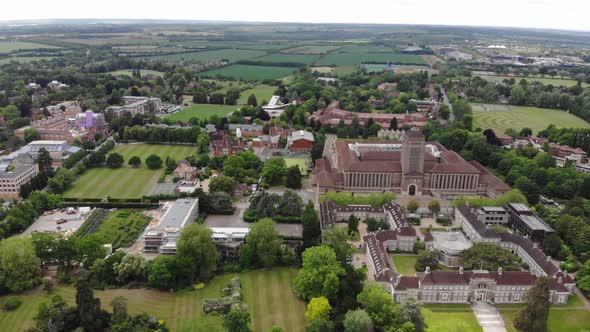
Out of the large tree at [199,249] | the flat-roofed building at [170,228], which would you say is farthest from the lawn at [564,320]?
the flat-roofed building at [170,228]

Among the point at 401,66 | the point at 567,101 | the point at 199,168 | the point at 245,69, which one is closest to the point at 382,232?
the point at 199,168

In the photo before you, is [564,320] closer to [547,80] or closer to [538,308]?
[538,308]

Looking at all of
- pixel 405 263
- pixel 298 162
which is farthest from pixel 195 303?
pixel 298 162

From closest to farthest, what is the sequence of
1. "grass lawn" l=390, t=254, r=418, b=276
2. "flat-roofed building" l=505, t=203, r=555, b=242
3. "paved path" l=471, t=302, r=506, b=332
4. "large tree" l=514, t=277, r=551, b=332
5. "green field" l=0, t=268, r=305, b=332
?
"large tree" l=514, t=277, r=551, b=332 → "green field" l=0, t=268, r=305, b=332 → "paved path" l=471, t=302, r=506, b=332 → "grass lawn" l=390, t=254, r=418, b=276 → "flat-roofed building" l=505, t=203, r=555, b=242

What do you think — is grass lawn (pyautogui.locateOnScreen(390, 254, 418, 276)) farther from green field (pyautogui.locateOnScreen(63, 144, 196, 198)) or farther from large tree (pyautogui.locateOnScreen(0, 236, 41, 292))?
green field (pyautogui.locateOnScreen(63, 144, 196, 198))

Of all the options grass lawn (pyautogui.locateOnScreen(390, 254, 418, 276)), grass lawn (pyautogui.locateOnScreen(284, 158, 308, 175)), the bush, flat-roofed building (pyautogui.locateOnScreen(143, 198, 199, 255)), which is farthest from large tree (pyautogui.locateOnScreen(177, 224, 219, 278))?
grass lawn (pyautogui.locateOnScreen(284, 158, 308, 175))

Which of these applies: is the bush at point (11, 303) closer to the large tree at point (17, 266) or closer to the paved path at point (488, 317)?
the large tree at point (17, 266)

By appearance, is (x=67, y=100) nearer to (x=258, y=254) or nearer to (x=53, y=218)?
(x=53, y=218)
